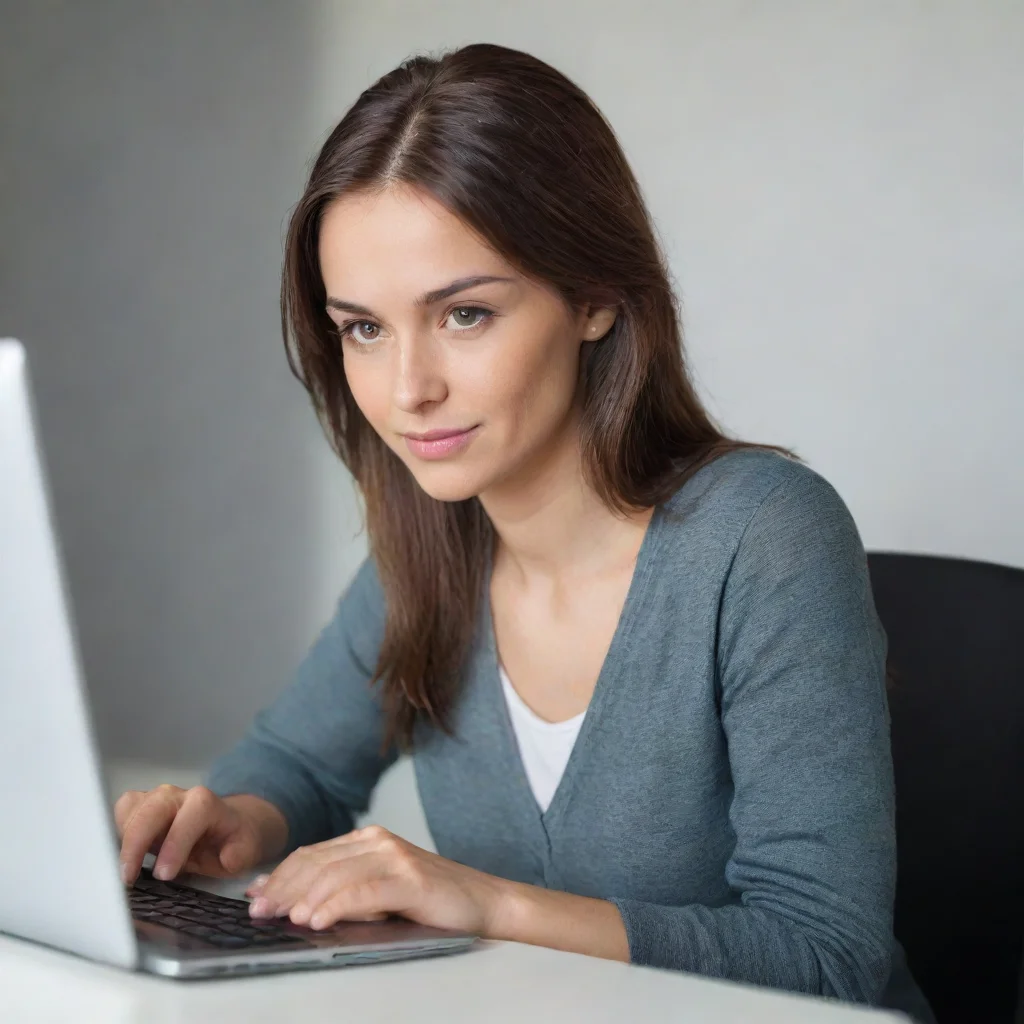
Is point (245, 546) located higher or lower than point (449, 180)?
lower

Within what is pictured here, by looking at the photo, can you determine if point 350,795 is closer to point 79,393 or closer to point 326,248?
point 326,248

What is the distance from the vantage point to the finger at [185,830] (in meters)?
1.00

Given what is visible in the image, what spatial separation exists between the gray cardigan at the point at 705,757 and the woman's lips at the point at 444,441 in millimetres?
214

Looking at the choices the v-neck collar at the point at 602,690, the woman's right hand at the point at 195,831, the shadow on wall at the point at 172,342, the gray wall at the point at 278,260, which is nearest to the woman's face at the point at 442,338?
the v-neck collar at the point at 602,690

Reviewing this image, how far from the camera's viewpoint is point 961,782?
1.31m

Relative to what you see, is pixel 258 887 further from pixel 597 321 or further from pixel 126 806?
pixel 597 321

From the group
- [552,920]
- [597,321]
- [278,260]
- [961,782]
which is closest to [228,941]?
[552,920]

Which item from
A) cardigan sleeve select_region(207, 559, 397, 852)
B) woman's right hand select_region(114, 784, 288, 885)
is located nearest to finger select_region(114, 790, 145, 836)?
woman's right hand select_region(114, 784, 288, 885)

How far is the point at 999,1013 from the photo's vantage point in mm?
1298

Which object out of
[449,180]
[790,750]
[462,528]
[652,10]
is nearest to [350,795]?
[462,528]

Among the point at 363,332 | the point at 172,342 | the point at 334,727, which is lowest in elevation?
the point at 334,727

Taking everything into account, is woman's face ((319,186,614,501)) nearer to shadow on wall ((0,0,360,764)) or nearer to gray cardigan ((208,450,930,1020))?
gray cardigan ((208,450,930,1020))

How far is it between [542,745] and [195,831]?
383 mm

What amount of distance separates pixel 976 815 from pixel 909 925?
0.49 ft
